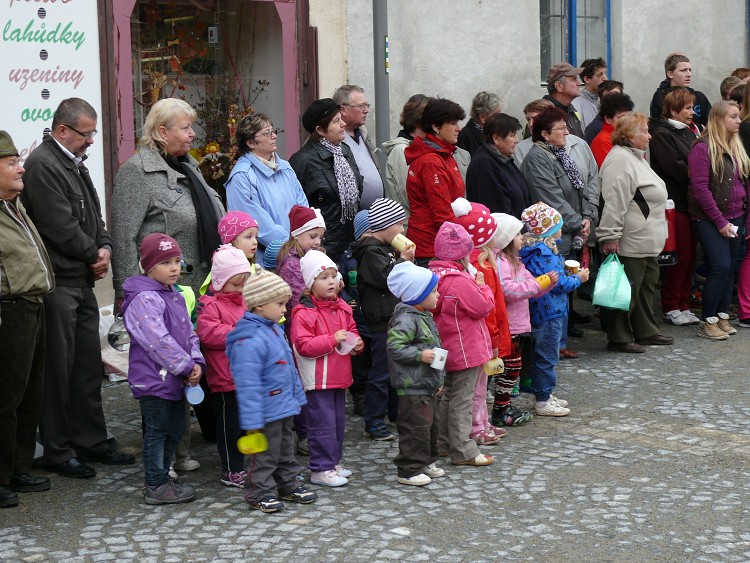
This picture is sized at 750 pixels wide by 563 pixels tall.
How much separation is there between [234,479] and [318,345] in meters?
0.84

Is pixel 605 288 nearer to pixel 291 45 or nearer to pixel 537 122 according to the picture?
pixel 537 122

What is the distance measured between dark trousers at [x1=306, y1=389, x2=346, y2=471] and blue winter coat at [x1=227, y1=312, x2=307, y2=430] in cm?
34

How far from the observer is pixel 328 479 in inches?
254

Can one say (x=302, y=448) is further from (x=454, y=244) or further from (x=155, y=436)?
(x=454, y=244)

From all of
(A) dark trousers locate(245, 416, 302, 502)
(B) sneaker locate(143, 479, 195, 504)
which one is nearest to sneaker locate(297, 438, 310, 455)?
(A) dark trousers locate(245, 416, 302, 502)

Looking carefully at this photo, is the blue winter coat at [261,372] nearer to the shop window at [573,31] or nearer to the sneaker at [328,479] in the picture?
the sneaker at [328,479]

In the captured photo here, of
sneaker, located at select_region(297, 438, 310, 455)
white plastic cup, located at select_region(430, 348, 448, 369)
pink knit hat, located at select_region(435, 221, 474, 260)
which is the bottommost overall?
sneaker, located at select_region(297, 438, 310, 455)

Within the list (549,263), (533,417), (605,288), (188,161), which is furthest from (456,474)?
(605,288)

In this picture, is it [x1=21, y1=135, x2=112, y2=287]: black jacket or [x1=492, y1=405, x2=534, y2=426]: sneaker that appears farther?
[x1=492, y1=405, x2=534, y2=426]: sneaker

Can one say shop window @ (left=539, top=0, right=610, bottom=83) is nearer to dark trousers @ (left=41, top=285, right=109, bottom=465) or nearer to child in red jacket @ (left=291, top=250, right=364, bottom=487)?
child in red jacket @ (left=291, top=250, right=364, bottom=487)

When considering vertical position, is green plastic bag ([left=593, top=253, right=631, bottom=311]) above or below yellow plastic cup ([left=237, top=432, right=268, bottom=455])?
above

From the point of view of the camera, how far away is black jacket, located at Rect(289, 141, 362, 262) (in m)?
8.20

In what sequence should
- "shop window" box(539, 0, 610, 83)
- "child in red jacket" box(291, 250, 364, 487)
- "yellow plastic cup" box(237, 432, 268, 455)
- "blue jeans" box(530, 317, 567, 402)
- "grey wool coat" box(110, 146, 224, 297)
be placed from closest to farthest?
"yellow plastic cup" box(237, 432, 268, 455), "child in red jacket" box(291, 250, 364, 487), "grey wool coat" box(110, 146, 224, 297), "blue jeans" box(530, 317, 567, 402), "shop window" box(539, 0, 610, 83)

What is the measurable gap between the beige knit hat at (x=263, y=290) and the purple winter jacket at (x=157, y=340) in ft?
1.42
